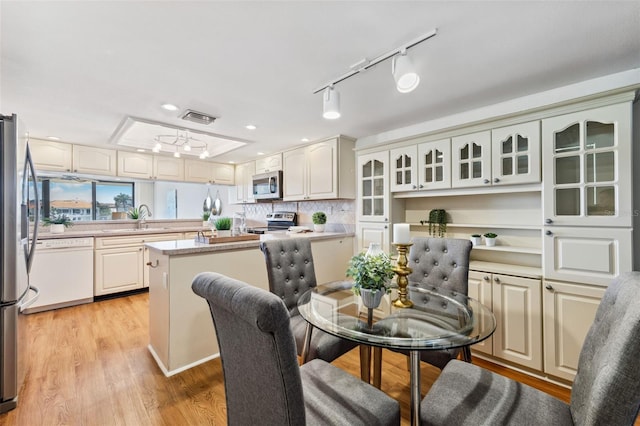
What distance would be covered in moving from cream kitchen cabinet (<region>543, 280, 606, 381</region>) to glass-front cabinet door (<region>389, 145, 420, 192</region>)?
4.56 ft

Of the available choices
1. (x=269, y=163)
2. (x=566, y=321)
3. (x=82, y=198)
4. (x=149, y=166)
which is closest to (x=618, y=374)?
(x=566, y=321)

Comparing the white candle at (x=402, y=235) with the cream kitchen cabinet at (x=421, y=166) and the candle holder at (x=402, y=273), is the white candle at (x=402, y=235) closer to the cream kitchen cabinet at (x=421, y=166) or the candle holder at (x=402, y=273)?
the candle holder at (x=402, y=273)

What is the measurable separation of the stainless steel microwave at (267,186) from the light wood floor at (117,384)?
7.72 feet

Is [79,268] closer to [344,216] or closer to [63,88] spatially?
[63,88]

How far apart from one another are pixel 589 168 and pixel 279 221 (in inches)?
145

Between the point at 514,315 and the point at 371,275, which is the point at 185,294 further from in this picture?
the point at 514,315

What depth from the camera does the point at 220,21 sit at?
1.41m

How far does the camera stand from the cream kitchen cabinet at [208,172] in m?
4.75

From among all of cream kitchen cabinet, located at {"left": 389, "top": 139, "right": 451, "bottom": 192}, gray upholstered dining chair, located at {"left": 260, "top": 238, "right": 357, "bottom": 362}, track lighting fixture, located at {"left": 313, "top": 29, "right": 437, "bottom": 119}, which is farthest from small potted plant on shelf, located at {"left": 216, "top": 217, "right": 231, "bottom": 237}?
cream kitchen cabinet, located at {"left": 389, "top": 139, "right": 451, "bottom": 192}

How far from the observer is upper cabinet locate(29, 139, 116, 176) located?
3.53 metres

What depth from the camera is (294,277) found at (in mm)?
2045

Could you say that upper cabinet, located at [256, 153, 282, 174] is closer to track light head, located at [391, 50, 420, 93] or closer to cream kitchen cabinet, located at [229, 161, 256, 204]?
cream kitchen cabinet, located at [229, 161, 256, 204]

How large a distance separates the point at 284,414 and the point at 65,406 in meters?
1.90

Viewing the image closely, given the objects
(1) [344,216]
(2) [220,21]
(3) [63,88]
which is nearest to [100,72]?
(3) [63,88]
